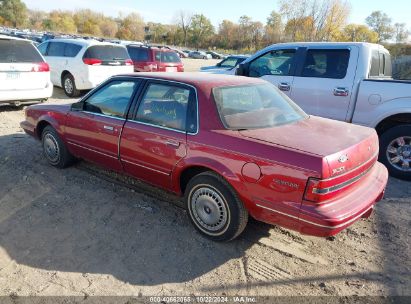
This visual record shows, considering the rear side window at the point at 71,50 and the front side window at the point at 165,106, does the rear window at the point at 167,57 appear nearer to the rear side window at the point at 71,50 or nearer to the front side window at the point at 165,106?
the rear side window at the point at 71,50

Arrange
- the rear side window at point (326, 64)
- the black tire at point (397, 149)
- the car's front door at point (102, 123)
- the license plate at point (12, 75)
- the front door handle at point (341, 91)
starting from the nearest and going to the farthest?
the car's front door at point (102, 123) → the black tire at point (397, 149) → the front door handle at point (341, 91) → the rear side window at point (326, 64) → the license plate at point (12, 75)

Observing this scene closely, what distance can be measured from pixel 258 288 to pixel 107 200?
217 centimetres

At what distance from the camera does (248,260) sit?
324 cm

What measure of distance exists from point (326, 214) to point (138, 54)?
12615 millimetres

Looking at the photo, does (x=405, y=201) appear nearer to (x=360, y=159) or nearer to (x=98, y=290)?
(x=360, y=159)

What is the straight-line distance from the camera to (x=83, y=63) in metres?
10.4

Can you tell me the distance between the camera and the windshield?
135 inches

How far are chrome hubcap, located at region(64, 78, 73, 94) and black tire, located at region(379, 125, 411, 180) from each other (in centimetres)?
893

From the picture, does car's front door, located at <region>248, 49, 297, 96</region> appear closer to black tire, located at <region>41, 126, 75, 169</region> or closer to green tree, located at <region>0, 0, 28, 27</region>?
black tire, located at <region>41, 126, 75, 169</region>

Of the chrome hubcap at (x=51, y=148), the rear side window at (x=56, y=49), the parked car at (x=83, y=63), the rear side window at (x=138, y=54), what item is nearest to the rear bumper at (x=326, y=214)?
the chrome hubcap at (x=51, y=148)

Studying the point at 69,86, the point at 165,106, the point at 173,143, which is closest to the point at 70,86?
the point at 69,86

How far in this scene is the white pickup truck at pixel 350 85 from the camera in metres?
5.21

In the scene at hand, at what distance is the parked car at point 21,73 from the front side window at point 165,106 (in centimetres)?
515

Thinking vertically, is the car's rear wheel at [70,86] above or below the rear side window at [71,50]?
below
